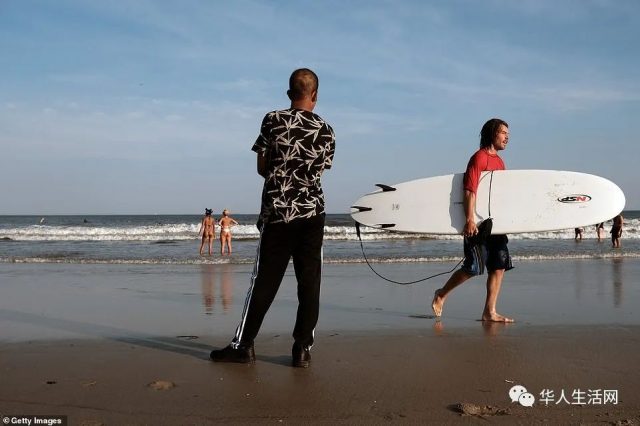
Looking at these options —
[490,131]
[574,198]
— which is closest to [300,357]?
[490,131]

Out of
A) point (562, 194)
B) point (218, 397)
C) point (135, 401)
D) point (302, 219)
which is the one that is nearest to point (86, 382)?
point (135, 401)

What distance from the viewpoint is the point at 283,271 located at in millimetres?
3250

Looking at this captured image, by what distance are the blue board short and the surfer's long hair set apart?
730 mm

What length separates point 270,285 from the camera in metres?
3.26

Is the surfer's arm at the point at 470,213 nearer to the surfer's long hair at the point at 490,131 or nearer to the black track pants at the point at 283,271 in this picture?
the surfer's long hair at the point at 490,131

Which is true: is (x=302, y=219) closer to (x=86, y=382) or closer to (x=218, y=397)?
(x=218, y=397)

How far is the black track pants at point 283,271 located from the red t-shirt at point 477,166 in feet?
5.37

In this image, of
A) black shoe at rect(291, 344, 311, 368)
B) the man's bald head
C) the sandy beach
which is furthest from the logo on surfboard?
black shoe at rect(291, 344, 311, 368)

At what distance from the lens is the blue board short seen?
441 centimetres

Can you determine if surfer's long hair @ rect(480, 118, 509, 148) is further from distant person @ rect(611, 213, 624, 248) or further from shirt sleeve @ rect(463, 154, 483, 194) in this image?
distant person @ rect(611, 213, 624, 248)

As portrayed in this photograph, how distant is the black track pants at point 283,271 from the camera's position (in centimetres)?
321

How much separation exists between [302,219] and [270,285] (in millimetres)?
420

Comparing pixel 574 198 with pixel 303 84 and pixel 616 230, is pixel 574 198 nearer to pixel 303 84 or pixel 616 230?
pixel 303 84

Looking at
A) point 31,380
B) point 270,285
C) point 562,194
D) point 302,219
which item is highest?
point 562,194
